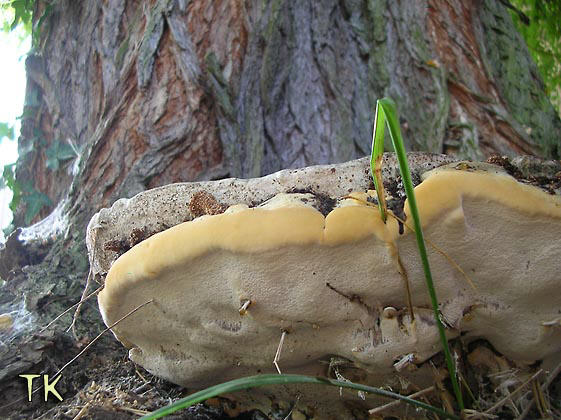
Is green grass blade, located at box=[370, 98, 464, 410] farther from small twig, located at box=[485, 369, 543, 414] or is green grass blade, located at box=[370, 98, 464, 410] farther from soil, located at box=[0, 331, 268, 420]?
soil, located at box=[0, 331, 268, 420]

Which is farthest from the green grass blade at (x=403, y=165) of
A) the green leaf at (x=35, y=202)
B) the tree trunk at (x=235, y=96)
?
the green leaf at (x=35, y=202)

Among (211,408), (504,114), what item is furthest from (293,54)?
(211,408)

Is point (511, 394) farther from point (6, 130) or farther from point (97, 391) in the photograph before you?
point (6, 130)

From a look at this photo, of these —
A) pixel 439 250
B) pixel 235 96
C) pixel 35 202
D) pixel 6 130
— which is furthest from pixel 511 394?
pixel 6 130

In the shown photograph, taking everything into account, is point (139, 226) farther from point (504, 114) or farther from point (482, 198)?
point (504, 114)

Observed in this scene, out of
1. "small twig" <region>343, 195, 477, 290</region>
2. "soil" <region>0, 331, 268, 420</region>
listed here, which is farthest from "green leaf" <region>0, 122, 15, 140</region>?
"small twig" <region>343, 195, 477, 290</region>
